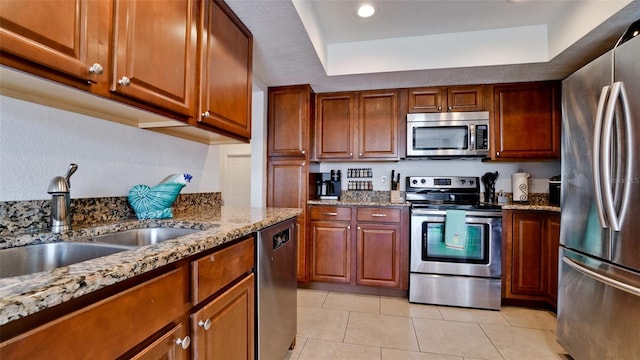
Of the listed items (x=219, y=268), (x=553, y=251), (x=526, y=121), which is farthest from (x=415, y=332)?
(x=526, y=121)

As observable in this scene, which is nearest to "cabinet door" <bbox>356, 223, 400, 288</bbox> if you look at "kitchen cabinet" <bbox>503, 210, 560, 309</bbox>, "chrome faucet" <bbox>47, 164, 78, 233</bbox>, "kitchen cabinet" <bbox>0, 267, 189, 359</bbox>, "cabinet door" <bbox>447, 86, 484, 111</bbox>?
"kitchen cabinet" <bbox>503, 210, 560, 309</bbox>

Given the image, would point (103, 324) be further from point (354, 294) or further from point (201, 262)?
point (354, 294)

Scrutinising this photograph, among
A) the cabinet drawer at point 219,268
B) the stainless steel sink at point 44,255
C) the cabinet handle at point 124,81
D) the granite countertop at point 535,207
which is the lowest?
the cabinet drawer at point 219,268

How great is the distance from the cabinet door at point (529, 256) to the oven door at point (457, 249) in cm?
19

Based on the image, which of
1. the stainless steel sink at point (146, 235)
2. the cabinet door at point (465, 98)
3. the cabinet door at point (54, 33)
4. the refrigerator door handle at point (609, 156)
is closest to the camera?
the cabinet door at point (54, 33)

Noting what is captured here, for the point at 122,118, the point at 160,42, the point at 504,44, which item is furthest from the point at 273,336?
the point at 504,44

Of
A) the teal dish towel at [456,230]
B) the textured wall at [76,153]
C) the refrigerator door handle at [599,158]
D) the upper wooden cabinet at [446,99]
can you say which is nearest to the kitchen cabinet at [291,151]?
the upper wooden cabinet at [446,99]

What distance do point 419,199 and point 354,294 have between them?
1269 mm

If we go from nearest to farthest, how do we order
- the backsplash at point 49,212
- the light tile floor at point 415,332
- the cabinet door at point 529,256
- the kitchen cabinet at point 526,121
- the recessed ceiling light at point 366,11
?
1. the backsplash at point 49,212
2. the light tile floor at point 415,332
3. the recessed ceiling light at point 366,11
4. the cabinet door at point 529,256
5. the kitchen cabinet at point 526,121

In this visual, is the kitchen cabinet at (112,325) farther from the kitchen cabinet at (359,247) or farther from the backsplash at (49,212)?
the kitchen cabinet at (359,247)

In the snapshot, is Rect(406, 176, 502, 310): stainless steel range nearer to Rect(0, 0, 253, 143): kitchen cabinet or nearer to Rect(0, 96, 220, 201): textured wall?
Rect(0, 0, 253, 143): kitchen cabinet

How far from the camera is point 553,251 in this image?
2.41 meters

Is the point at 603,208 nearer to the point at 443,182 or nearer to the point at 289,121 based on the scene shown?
the point at 443,182

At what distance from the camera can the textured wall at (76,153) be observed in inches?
37.9
